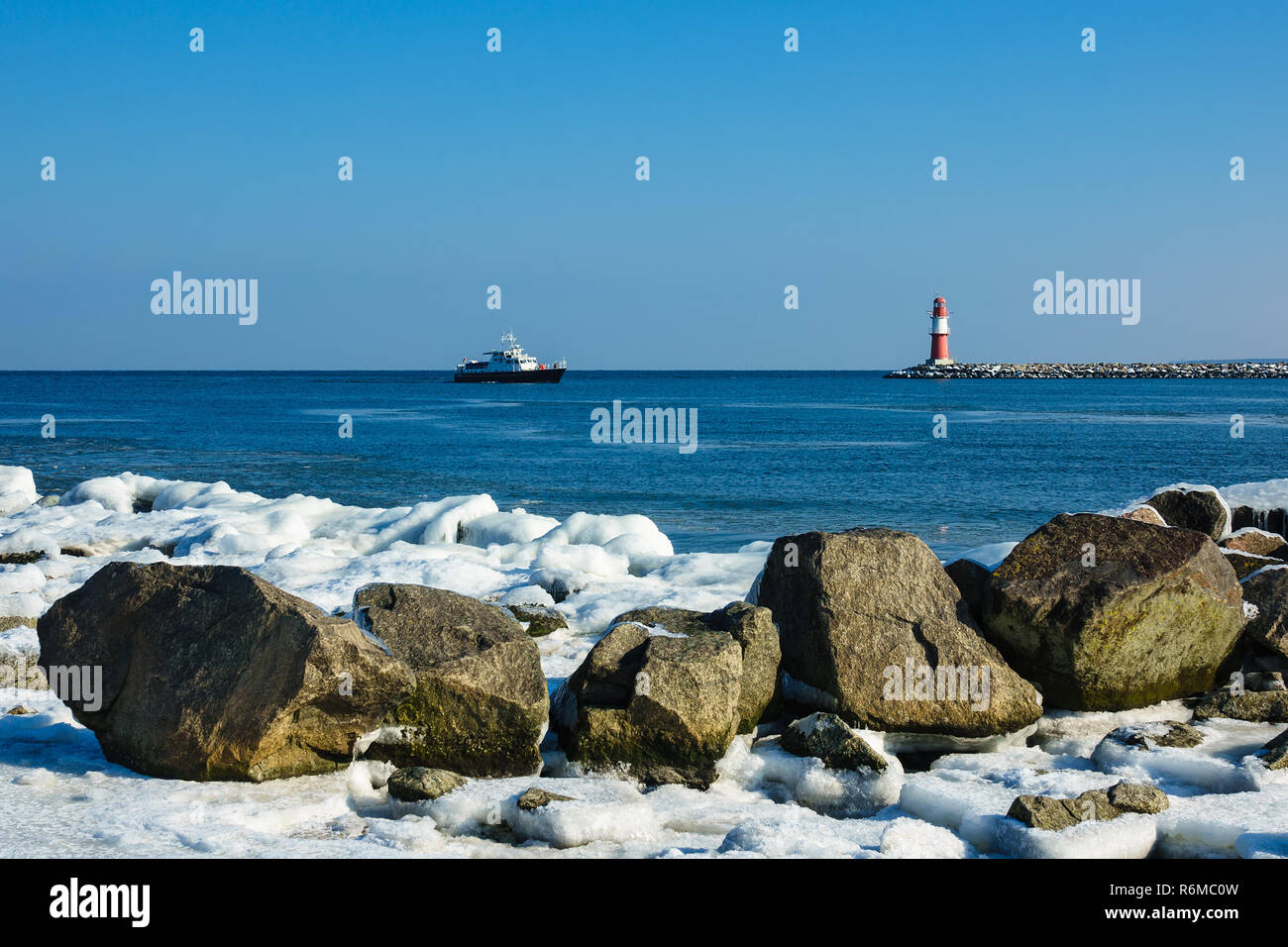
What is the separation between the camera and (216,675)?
674 centimetres

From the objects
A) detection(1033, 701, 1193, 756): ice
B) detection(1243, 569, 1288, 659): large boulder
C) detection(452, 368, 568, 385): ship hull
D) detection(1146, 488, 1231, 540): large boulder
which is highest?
detection(452, 368, 568, 385): ship hull

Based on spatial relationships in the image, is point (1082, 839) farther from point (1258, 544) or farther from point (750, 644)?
point (1258, 544)

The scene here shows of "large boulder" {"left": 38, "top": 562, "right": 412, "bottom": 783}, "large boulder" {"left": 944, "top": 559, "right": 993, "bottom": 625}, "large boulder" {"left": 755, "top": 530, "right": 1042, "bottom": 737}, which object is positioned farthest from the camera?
"large boulder" {"left": 944, "top": 559, "right": 993, "bottom": 625}

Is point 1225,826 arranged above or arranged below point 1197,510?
below

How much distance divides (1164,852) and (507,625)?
177 inches

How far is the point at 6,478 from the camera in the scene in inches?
958

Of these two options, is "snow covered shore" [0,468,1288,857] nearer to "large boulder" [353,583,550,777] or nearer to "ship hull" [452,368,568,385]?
"large boulder" [353,583,550,777]

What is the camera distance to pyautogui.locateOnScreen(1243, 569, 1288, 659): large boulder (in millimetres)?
9023

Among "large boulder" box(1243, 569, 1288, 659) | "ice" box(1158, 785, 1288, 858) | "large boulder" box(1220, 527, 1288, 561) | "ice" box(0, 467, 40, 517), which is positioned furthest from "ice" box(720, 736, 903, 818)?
"ice" box(0, 467, 40, 517)

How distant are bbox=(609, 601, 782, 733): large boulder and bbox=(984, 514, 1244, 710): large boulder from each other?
2.04m

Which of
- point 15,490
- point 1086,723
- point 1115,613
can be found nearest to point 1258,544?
point 1115,613

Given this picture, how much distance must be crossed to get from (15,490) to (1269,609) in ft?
77.6

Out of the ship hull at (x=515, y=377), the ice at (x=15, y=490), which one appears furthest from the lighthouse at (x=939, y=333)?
the ice at (x=15, y=490)

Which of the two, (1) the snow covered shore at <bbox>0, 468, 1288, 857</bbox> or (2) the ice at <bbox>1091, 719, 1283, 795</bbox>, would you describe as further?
(2) the ice at <bbox>1091, 719, 1283, 795</bbox>
